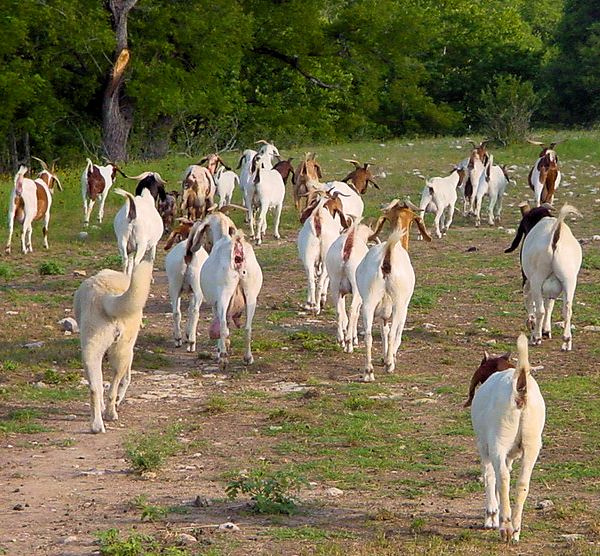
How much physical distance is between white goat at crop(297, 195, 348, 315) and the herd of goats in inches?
0.6

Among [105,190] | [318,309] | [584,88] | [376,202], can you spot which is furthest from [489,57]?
[318,309]

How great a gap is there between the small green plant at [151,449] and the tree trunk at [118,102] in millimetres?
25614

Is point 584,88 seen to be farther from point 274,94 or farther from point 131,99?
point 131,99

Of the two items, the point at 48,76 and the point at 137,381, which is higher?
the point at 48,76

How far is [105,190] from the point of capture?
2264cm

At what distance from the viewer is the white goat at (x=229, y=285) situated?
1212 cm

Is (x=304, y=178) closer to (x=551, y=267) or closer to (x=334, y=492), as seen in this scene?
(x=551, y=267)

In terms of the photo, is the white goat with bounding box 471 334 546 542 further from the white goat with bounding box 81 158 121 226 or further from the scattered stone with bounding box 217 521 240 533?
the white goat with bounding box 81 158 121 226

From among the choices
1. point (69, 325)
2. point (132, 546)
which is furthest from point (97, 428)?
point (69, 325)

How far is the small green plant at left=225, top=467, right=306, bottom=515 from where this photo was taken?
732 cm

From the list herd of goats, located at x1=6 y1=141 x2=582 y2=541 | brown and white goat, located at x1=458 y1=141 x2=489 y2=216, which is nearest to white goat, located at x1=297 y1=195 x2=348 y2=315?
herd of goats, located at x1=6 y1=141 x2=582 y2=541

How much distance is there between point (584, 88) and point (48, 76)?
16.7 metres

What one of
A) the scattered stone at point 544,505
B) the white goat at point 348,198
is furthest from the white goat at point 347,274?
the scattered stone at point 544,505

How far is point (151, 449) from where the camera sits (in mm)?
8852
